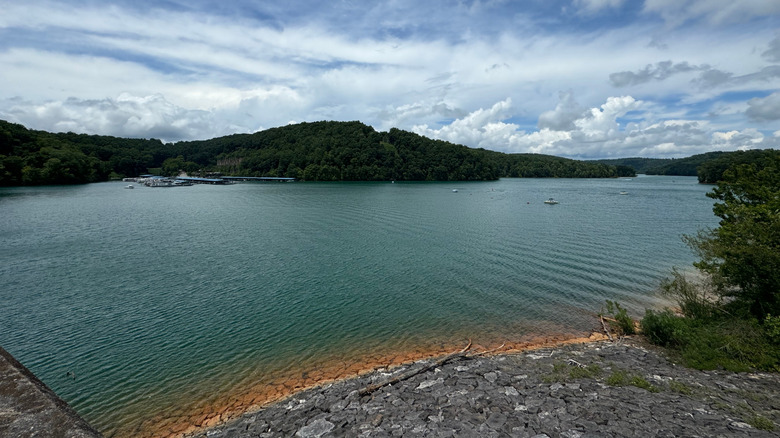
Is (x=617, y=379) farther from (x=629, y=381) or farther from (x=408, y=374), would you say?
(x=408, y=374)

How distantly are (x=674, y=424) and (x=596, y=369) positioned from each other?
3.40m

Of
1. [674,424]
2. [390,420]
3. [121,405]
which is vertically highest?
[674,424]

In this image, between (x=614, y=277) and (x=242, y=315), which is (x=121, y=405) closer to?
(x=242, y=315)

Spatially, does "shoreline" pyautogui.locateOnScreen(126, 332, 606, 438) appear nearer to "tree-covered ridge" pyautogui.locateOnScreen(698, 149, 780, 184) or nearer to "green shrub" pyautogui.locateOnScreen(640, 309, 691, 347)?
"green shrub" pyautogui.locateOnScreen(640, 309, 691, 347)

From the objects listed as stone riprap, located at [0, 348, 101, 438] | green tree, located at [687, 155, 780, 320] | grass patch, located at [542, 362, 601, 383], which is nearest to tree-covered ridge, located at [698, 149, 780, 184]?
green tree, located at [687, 155, 780, 320]

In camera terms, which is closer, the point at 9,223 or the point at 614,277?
the point at 614,277

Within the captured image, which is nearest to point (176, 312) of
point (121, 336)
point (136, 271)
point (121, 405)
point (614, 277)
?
point (121, 336)

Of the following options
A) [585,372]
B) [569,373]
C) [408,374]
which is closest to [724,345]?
[585,372]

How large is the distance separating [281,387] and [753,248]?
1722 cm

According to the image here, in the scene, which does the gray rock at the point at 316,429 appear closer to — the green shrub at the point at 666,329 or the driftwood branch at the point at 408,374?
the driftwood branch at the point at 408,374

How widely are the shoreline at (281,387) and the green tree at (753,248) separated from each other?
526cm

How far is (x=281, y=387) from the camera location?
1270 cm

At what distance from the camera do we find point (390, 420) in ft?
30.8

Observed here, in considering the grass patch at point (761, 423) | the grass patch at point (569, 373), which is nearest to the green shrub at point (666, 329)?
the grass patch at point (569, 373)
